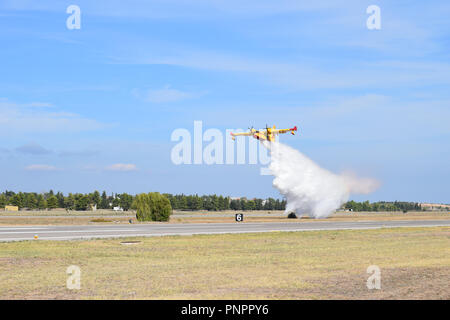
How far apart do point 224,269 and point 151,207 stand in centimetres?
4927

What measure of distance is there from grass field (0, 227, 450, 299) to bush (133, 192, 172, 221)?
33.5m

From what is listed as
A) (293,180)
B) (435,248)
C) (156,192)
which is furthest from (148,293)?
(293,180)

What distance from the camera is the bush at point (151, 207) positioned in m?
69.8

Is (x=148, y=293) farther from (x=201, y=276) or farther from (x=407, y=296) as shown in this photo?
(x=407, y=296)

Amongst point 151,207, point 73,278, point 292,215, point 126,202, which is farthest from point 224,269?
point 126,202

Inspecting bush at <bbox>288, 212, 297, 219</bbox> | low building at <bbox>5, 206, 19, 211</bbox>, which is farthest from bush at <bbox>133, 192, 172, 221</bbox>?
low building at <bbox>5, 206, 19, 211</bbox>

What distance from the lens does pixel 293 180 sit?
83438 millimetres

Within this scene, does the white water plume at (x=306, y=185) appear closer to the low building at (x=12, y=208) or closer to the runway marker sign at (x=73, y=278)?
the runway marker sign at (x=73, y=278)

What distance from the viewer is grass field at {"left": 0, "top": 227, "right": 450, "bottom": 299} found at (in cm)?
1648

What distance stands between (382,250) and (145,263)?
14.8m

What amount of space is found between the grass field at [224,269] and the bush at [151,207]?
33.5m

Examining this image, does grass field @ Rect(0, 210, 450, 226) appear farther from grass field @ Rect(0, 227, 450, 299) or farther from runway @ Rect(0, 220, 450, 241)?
grass field @ Rect(0, 227, 450, 299)

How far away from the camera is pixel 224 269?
72.6ft

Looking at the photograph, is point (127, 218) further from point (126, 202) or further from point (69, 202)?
point (69, 202)
